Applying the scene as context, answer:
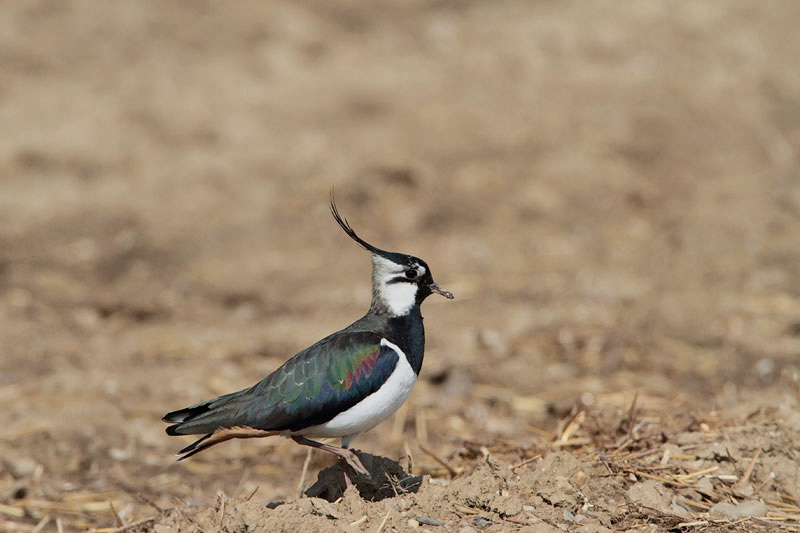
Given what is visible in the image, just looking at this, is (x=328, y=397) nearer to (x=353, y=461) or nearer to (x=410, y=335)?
(x=353, y=461)

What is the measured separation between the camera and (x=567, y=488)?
5.55m

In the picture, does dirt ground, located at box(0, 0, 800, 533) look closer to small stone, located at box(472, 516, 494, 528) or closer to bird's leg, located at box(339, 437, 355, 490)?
small stone, located at box(472, 516, 494, 528)

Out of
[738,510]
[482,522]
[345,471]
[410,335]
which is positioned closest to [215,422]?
[345,471]

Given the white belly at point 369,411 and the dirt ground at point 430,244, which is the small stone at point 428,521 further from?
the white belly at point 369,411

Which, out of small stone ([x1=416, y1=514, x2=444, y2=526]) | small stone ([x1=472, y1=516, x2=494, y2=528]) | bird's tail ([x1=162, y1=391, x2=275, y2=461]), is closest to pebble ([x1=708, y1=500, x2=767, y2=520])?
small stone ([x1=472, y1=516, x2=494, y2=528])

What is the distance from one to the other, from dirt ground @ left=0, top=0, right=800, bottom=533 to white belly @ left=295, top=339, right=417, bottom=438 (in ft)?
1.12

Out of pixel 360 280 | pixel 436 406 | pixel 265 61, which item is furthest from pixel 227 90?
pixel 436 406

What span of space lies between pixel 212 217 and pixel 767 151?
7.81m

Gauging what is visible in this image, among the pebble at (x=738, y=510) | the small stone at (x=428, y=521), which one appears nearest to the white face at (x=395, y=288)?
the small stone at (x=428, y=521)

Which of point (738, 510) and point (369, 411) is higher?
point (369, 411)

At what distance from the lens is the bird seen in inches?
219

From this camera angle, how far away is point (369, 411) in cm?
556

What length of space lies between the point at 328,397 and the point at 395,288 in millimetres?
849

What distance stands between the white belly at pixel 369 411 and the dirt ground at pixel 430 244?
1.12 feet
